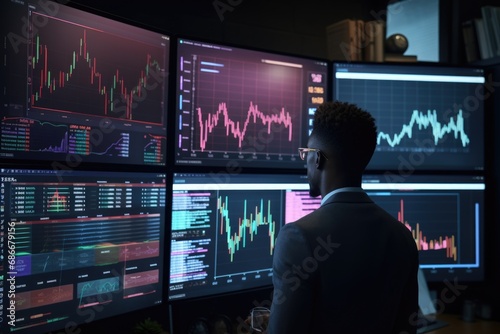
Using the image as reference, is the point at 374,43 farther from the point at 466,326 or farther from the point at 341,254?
the point at 341,254

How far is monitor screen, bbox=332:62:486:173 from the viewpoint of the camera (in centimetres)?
202

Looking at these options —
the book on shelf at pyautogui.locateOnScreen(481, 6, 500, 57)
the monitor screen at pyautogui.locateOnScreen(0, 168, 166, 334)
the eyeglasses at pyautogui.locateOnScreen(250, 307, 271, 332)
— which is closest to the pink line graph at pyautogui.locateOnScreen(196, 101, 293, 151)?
the monitor screen at pyautogui.locateOnScreen(0, 168, 166, 334)

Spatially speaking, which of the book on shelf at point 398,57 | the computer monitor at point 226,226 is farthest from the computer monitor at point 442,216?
the book on shelf at point 398,57

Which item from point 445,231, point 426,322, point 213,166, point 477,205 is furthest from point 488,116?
point 213,166

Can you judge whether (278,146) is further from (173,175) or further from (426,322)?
(426,322)

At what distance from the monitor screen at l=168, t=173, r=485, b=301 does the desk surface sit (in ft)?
0.56

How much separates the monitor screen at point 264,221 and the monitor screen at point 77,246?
10 centimetres

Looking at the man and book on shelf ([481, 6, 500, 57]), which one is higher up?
book on shelf ([481, 6, 500, 57])

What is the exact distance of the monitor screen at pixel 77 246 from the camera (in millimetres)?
1198

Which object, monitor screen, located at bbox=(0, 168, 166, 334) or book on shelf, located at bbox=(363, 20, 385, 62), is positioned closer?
monitor screen, located at bbox=(0, 168, 166, 334)

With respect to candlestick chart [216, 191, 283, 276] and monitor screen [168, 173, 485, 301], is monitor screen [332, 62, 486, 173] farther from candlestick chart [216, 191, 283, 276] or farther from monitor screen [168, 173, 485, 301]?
candlestick chart [216, 191, 283, 276]

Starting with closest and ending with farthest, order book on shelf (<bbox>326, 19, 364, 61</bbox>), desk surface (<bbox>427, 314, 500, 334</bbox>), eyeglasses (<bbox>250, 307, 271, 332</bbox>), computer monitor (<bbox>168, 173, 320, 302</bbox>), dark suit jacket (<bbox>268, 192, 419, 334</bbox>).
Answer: dark suit jacket (<bbox>268, 192, 419, 334</bbox>), eyeglasses (<bbox>250, 307, 271, 332</bbox>), computer monitor (<bbox>168, 173, 320, 302</bbox>), desk surface (<bbox>427, 314, 500, 334</bbox>), book on shelf (<bbox>326, 19, 364, 61</bbox>)

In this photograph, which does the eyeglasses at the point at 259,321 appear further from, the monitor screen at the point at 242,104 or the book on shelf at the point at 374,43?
the book on shelf at the point at 374,43

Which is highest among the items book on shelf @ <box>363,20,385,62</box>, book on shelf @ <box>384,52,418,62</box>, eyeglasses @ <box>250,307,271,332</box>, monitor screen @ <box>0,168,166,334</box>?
book on shelf @ <box>363,20,385,62</box>
